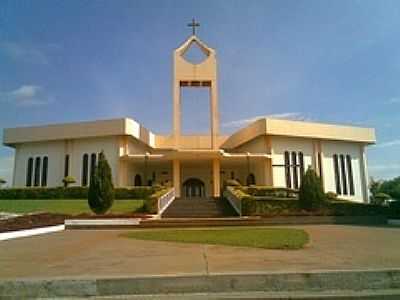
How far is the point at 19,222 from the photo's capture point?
1321 centimetres

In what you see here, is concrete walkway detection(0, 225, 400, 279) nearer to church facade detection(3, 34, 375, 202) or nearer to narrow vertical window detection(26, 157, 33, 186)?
church facade detection(3, 34, 375, 202)

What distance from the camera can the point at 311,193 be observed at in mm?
18000

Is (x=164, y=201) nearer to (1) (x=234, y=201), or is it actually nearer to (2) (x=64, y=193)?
(1) (x=234, y=201)

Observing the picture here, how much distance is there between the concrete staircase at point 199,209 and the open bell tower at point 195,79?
280 inches

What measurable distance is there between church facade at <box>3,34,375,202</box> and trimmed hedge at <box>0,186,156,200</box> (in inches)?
113

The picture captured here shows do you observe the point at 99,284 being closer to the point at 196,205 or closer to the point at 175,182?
the point at 196,205

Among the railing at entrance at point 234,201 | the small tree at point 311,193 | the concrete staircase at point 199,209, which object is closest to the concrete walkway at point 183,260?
the small tree at point 311,193

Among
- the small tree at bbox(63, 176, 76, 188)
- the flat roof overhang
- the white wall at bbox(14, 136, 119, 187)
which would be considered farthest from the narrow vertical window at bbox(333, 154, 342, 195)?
the small tree at bbox(63, 176, 76, 188)

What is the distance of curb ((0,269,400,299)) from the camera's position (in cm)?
427

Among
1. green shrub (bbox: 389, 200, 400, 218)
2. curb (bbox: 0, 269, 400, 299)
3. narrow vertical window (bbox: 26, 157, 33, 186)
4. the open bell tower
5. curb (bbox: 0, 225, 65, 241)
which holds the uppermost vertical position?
the open bell tower

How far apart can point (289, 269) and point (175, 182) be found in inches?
973

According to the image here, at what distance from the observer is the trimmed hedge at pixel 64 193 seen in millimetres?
26125

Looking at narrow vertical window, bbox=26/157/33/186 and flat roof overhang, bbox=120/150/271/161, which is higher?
flat roof overhang, bbox=120/150/271/161

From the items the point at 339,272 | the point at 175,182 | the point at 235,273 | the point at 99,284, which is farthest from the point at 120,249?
the point at 175,182
